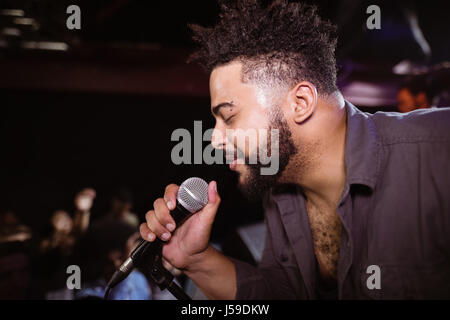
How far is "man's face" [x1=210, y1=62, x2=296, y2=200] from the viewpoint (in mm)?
1466

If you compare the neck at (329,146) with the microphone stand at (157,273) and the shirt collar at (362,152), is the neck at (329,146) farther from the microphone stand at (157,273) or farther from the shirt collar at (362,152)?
the microphone stand at (157,273)

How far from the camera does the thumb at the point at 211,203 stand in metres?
1.38

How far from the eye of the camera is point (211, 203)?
4.66 feet

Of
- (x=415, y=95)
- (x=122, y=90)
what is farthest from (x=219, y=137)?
(x=122, y=90)

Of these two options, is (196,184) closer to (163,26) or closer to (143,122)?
(163,26)

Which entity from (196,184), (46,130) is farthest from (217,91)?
(46,130)

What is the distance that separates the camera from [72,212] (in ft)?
22.9

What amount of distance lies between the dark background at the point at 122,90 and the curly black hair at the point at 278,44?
0.41m

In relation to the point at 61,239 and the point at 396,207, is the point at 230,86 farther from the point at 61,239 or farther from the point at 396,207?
the point at 61,239

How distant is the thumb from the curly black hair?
2.02ft

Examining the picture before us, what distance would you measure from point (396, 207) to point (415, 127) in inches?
15.7

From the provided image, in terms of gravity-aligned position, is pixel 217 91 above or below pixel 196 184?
above
